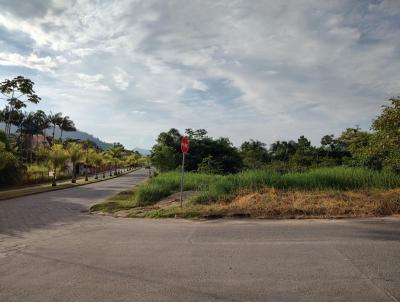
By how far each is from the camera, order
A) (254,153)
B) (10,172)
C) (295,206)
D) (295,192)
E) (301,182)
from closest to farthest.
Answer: (295,206), (295,192), (301,182), (10,172), (254,153)

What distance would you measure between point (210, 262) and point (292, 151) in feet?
196

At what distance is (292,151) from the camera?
64.6 m

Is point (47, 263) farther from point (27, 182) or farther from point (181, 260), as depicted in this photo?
point (27, 182)

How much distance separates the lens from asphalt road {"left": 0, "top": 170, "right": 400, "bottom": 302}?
17.5 ft

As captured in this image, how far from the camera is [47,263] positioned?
7352mm

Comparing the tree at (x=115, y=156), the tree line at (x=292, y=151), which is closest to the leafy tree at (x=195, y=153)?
the tree line at (x=292, y=151)

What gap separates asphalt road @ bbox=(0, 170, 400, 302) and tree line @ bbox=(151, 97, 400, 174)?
6.82m

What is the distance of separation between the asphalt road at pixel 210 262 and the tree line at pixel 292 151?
682 cm

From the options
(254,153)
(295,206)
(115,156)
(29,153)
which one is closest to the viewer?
(295,206)

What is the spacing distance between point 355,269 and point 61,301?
4393mm

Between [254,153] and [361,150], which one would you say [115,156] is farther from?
[361,150]

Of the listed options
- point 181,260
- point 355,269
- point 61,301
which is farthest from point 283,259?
point 61,301

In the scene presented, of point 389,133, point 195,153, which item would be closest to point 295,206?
point 389,133

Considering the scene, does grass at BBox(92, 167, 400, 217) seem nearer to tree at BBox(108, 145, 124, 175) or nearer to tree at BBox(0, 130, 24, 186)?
tree at BBox(0, 130, 24, 186)
